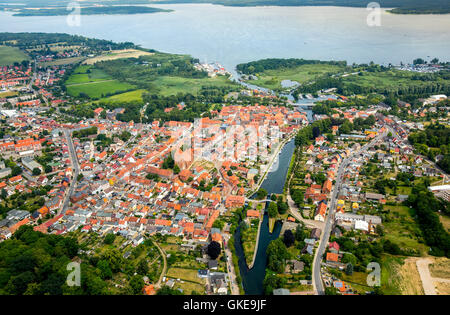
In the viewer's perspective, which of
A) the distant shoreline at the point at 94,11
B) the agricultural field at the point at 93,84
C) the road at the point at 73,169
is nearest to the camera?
the road at the point at 73,169

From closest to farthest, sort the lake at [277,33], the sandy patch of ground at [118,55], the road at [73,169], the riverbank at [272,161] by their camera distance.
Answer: the road at [73,169] < the riverbank at [272,161] < the sandy patch of ground at [118,55] < the lake at [277,33]

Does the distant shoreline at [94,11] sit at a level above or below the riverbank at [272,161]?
above

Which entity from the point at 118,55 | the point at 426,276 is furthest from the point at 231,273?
the point at 118,55

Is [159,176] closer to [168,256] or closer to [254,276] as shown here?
[168,256]

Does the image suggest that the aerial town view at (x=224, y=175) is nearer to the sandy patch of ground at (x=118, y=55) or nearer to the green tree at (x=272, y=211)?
the green tree at (x=272, y=211)

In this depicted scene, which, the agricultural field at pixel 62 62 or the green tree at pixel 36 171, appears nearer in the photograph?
the green tree at pixel 36 171

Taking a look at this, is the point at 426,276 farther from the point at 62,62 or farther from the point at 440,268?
the point at 62,62

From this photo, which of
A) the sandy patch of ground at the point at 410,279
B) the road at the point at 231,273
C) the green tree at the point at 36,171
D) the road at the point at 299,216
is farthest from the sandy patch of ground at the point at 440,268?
the green tree at the point at 36,171
